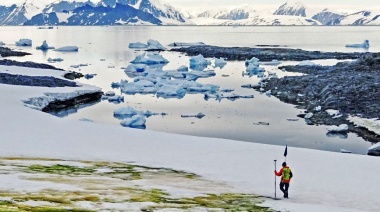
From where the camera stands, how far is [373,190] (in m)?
17.9

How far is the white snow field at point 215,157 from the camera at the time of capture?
16.9 m

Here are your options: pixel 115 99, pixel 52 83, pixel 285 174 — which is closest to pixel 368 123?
pixel 285 174

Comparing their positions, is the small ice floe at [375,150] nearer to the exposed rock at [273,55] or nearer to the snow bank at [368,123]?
the snow bank at [368,123]

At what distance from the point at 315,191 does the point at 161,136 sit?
39.1ft

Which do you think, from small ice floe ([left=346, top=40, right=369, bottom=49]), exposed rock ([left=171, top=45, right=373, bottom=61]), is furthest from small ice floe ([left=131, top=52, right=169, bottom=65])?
small ice floe ([left=346, top=40, right=369, bottom=49])

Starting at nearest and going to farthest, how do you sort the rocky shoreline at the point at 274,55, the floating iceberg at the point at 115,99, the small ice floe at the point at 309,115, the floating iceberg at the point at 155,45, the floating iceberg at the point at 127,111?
the small ice floe at the point at 309,115 < the floating iceberg at the point at 127,111 < the floating iceberg at the point at 115,99 < the rocky shoreline at the point at 274,55 < the floating iceberg at the point at 155,45

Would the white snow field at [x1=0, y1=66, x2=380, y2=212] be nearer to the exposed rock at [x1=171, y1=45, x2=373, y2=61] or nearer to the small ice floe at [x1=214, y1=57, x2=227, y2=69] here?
the small ice floe at [x1=214, y1=57, x2=227, y2=69]

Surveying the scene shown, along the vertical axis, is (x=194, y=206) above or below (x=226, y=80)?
below

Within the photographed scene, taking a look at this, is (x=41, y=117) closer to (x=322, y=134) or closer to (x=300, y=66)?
(x=322, y=134)

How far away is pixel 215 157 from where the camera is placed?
2356cm

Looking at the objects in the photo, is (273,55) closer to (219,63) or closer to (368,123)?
(219,63)

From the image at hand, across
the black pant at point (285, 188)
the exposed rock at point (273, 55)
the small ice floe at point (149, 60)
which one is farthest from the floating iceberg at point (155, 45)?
the black pant at point (285, 188)

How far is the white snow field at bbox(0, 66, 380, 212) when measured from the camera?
664 inches

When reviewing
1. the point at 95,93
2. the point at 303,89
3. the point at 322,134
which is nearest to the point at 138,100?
the point at 95,93
